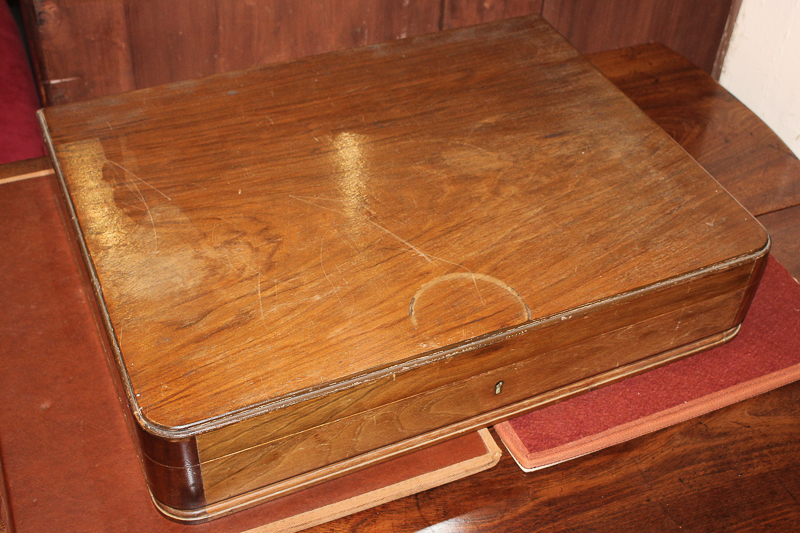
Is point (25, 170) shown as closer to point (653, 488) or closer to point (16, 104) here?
point (16, 104)

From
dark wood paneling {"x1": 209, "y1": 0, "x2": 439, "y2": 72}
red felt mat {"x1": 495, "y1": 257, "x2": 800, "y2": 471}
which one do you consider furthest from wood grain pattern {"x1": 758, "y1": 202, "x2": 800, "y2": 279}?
dark wood paneling {"x1": 209, "y1": 0, "x2": 439, "y2": 72}

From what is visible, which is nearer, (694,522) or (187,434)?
(187,434)

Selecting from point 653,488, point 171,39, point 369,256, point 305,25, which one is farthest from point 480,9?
point 653,488

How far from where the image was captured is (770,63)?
1528 mm

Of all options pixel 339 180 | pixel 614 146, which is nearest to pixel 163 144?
pixel 339 180

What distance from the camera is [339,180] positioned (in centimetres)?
97

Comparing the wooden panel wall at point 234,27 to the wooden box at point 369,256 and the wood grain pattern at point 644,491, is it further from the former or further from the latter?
the wood grain pattern at point 644,491

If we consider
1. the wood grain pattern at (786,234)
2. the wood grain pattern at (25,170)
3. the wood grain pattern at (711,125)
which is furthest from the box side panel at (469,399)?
the wood grain pattern at (25,170)

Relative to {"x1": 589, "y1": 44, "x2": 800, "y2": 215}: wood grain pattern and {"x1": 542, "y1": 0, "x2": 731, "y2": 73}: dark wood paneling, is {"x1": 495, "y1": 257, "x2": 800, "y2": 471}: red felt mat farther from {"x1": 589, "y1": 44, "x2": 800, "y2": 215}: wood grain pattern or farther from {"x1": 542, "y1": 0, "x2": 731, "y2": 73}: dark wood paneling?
{"x1": 542, "y1": 0, "x2": 731, "y2": 73}: dark wood paneling

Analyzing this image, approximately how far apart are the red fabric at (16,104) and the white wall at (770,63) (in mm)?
1260

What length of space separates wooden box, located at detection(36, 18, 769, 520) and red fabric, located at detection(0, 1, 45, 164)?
0.27 meters

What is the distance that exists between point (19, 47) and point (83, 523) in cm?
96

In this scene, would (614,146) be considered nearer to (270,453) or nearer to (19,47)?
(270,453)

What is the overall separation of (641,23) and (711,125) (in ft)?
1.12
